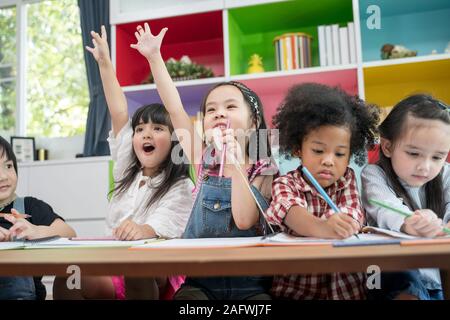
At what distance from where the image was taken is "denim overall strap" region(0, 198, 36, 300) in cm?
104

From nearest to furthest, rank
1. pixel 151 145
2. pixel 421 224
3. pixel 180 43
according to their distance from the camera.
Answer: pixel 421 224 < pixel 151 145 < pixel 180 43

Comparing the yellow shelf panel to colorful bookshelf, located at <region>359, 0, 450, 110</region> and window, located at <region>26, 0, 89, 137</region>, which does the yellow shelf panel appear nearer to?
colorful bookshelf, located at <region>359, 0, 450, 110</region>

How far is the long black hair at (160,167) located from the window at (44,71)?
5.92 ft

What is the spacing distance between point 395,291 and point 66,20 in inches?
118

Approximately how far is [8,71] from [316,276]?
317 cm

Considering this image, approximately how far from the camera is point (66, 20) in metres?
3.12

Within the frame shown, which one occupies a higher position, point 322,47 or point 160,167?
point 322,47

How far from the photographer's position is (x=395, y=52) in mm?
2236

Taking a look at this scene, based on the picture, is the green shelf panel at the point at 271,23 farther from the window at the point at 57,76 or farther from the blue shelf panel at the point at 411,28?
the window at the point at 57,76

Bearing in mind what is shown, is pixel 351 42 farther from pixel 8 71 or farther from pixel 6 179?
pixel 8 71

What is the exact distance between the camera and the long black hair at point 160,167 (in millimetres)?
1226

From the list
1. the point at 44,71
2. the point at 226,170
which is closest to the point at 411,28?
the point at 226,170

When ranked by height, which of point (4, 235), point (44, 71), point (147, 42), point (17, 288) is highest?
point (44, 71)

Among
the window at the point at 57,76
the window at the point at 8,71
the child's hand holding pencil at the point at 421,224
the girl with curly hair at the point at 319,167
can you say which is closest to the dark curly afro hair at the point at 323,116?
the girl with curly hair at the point at 319,167
